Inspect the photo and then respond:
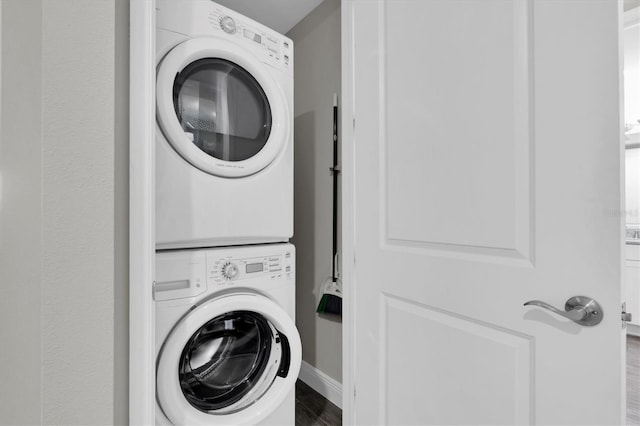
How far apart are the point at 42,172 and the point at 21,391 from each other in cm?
50

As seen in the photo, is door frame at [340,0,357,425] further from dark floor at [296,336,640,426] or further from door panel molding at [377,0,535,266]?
dark floor at [296,336,640,426]

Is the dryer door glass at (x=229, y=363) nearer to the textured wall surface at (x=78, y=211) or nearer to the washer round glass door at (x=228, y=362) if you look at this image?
the washer round glass door at (x=228, y=362)

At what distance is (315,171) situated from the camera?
2.10 meters

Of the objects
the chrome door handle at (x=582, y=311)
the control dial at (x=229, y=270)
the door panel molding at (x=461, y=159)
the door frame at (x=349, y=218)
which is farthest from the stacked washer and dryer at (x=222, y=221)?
the chrome door handle at (x=582, y=311)

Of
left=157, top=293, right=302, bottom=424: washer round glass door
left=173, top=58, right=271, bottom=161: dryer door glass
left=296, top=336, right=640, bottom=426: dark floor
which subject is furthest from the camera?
left=296, top=336, right=640, bottom=426: dark floor

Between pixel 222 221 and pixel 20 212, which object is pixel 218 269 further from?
pixel 20 212

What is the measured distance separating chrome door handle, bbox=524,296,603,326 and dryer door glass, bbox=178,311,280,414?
101cm

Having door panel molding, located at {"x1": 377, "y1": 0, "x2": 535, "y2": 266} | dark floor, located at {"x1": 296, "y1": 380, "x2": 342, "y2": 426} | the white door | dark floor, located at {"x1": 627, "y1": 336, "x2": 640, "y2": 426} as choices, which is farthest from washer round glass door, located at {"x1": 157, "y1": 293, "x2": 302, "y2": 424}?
dark floor, located at {"x1": 627, "y1": 336, "x2": 640, "y2": 426}

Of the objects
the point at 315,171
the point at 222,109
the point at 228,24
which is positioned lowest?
the point at 315,171

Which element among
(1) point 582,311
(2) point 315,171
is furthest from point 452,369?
(2) point 315,171

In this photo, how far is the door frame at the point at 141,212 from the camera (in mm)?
798

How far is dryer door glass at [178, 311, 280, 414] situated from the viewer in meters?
1.22

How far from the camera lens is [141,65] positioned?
0.80 metres

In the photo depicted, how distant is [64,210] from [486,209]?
40.6 inches
